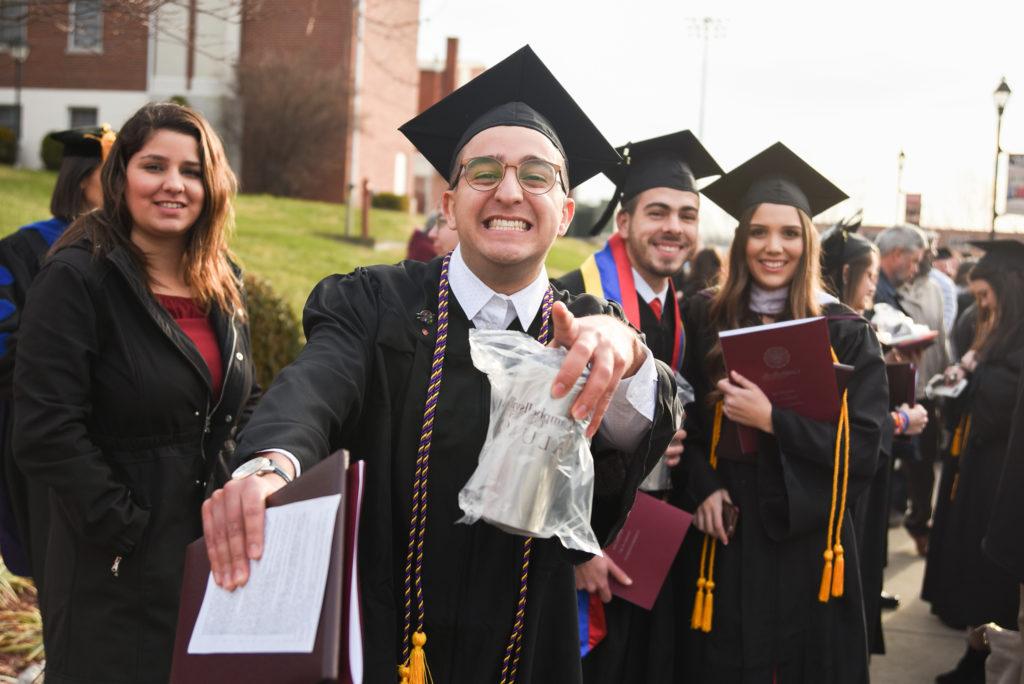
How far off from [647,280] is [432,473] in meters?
2.23

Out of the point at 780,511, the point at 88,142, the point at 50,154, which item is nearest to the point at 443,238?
the point at 88,142

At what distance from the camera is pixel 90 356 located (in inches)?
116

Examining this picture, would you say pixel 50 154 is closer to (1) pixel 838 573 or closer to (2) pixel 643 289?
(2) pixel 643 289

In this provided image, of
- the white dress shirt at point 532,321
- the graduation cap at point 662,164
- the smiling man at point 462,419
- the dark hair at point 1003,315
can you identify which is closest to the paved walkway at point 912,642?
the dark hair at point 1003,315

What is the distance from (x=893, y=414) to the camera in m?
4.79

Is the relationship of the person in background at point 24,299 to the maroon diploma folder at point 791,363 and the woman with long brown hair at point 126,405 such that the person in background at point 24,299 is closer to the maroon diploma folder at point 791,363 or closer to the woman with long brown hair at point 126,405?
the woman with long brown hair at point 126,405

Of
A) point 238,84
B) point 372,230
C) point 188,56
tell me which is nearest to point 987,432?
point 372,230

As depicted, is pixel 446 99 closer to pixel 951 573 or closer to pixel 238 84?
pixel 951 573

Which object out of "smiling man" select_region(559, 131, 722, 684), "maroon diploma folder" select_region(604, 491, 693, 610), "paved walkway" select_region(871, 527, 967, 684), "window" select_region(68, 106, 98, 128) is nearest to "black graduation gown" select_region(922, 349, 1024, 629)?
"paved walkway" select_region(871, 527, 967, 684)

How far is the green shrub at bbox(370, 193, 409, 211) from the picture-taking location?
29.0m

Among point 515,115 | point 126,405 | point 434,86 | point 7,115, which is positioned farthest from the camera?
point 434,86

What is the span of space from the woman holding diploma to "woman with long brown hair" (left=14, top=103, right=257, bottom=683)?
1884 millimetres

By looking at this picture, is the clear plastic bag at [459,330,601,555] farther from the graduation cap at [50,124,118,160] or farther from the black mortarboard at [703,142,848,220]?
the graduation cap at [50,124,118,160]

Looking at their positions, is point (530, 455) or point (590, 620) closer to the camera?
point (530, 455)
